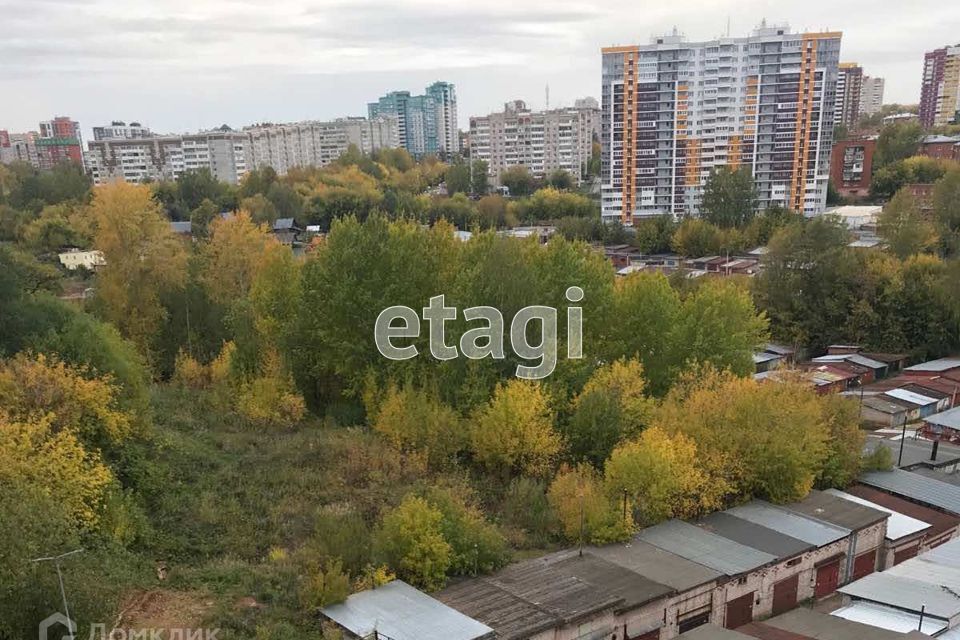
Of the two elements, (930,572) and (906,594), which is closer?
(906,594)

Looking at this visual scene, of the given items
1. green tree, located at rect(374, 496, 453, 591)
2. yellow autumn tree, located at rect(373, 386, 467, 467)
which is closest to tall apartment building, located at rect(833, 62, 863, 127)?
yellow autumn tree, located at rect(373, 386, 467, 467)

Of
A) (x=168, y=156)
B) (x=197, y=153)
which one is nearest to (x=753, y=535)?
(x=197, y=153)

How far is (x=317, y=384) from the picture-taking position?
61.2 ft

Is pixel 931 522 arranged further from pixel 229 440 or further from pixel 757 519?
pixel 229 440

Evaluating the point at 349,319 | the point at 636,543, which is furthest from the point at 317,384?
the point at 636,543

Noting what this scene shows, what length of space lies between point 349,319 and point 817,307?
1994cm

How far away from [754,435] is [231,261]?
1688 cm

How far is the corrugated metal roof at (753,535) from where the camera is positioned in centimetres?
1142

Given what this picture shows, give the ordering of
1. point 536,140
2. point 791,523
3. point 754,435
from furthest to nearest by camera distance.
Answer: point 536,140
point 754,435
point 791,523

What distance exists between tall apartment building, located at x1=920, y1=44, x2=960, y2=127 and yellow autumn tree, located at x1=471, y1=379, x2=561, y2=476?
83390mm

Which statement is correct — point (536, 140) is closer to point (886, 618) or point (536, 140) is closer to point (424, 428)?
point (424, 428)

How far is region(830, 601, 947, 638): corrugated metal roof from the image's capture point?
31.6 feet

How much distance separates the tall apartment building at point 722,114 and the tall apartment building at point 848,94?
35051mm

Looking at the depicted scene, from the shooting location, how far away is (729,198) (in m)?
41.5
